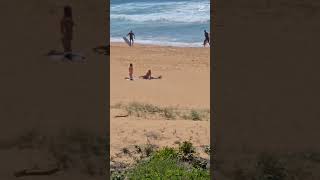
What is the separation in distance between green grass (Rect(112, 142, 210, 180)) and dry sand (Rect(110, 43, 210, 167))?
0.59m

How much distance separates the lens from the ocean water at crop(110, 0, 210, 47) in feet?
83.3

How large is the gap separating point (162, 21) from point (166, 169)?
78.8 feet

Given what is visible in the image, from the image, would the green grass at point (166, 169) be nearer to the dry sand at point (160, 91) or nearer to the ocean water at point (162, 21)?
the dry sand at point (160, 91)

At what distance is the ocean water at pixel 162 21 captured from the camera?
83.3 ft

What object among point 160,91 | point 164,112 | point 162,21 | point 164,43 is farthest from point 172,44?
point 164,112

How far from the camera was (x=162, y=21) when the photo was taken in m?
30.3

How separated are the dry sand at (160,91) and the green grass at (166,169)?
590 millimetres
